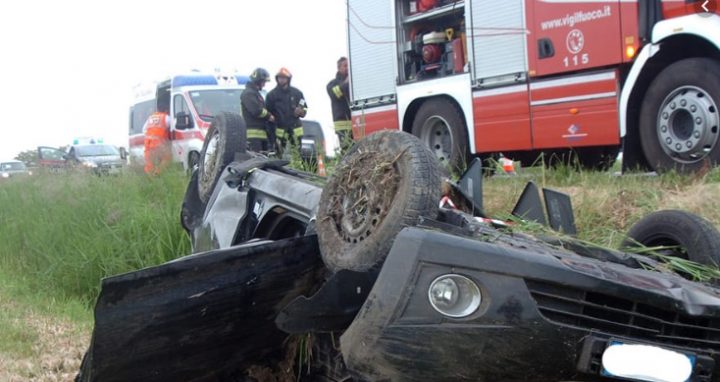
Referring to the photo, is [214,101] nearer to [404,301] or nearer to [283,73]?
[283,73]

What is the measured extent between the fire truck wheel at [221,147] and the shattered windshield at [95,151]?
89.2 feet

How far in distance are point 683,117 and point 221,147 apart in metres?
3.58

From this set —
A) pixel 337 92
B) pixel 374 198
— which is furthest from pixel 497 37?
pixel 374 198

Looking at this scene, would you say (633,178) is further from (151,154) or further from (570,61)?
(151,154)

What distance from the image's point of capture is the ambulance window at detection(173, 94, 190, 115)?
51.9 ft

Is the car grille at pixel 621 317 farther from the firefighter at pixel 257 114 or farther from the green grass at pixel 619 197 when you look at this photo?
the firefighter at pixel 257 114

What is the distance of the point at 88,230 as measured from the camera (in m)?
6.85

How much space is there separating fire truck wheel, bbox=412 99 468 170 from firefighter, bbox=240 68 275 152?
1.99m

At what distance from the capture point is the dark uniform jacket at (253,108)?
9844mm

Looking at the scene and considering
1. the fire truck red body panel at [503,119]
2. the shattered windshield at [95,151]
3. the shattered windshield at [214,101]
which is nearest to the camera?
the fire truck red body panel at [503,119]

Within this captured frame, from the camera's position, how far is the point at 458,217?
2486mm

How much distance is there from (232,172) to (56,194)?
5.45 m

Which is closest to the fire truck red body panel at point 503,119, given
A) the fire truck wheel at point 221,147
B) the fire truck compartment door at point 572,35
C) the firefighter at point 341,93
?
the fire truck compartment door at point 572,35

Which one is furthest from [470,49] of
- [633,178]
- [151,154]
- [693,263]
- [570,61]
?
[693,263]
